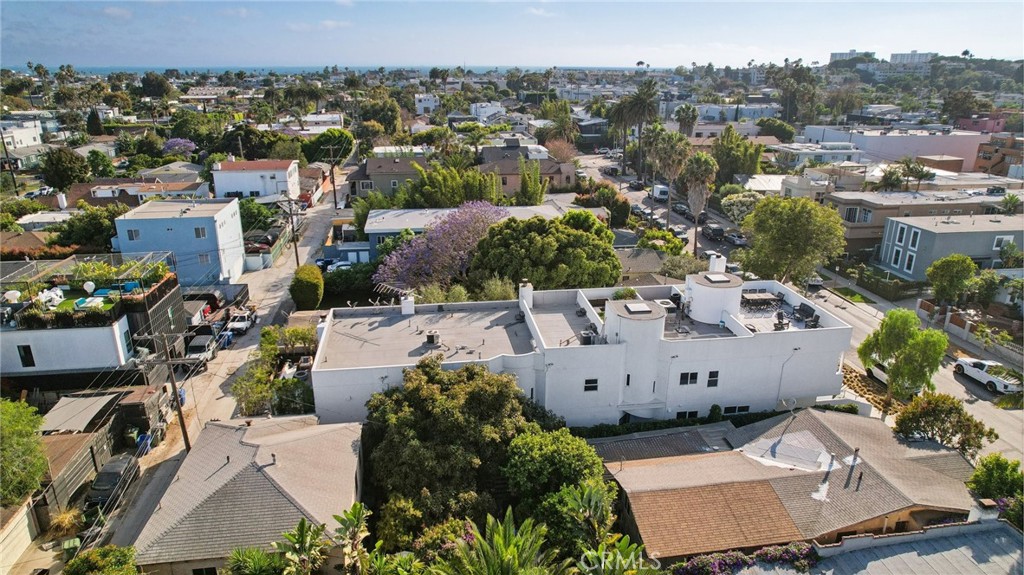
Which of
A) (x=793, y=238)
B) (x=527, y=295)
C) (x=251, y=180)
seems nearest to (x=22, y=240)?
(x=251, y=180)

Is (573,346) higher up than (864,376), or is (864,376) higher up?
(573,346)

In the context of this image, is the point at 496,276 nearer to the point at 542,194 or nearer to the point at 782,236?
the point at 782,236

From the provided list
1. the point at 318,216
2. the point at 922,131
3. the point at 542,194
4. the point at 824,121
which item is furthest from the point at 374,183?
the point at 824,121

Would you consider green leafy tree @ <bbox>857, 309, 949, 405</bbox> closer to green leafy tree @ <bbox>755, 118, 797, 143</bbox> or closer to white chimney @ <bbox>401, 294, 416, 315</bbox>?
white chimney @ <bbox>401, 294, 416, 315</bbox>

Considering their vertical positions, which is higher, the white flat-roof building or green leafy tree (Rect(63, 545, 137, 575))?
the white flat-roof building

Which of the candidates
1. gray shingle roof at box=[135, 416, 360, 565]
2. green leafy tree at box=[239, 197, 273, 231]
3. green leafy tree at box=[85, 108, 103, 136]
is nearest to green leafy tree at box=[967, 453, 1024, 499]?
gray shingle roof at box=[135, 416, 360, 565]
